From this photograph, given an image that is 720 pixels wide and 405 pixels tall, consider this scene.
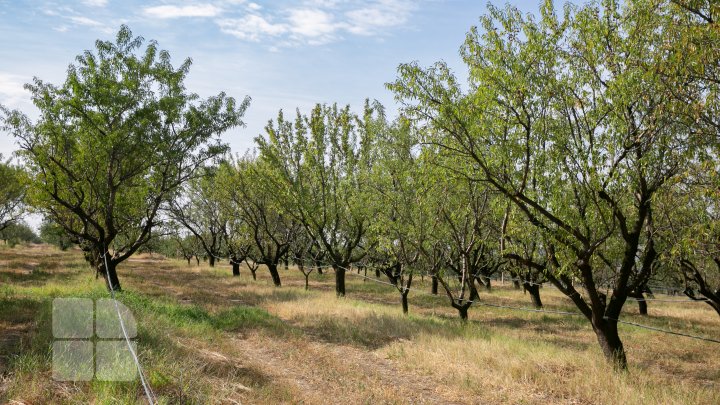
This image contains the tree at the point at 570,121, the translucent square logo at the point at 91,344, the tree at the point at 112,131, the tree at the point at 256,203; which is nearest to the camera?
the translucent square logo at the point at 91,344

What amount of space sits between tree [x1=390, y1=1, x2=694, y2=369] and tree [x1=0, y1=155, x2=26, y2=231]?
37709 millimetres

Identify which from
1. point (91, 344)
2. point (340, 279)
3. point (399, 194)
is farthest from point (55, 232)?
point (91, 344)

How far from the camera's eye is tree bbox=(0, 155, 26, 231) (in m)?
36.5

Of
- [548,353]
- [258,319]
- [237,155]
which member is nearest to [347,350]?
[258,319]

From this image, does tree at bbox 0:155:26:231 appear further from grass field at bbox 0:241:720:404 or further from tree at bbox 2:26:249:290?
grass field at bbox 0:241:720:404

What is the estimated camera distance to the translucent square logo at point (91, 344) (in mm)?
6578

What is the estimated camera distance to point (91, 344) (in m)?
7.95

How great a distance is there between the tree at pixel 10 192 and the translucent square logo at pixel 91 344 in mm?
30494

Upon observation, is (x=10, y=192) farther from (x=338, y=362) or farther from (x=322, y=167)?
(x=338, y=362)

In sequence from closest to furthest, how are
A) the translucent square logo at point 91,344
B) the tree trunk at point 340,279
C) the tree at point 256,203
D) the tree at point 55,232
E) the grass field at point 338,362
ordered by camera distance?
the translucent square logo at point 91,344 → the grass field at point 338,362 → the tree trunk at point 340,279 → the tree at point 256,203 → the tree at point 55,232

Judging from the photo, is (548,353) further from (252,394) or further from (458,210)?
(252,394)

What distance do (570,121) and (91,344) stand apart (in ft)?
39.2

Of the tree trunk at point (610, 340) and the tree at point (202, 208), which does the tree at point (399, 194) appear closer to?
the tree trunk at point (610, 340)

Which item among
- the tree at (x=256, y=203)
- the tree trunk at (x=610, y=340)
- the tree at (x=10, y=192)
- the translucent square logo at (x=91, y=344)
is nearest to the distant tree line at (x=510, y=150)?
the tree trunk at (x=610, y=340)
